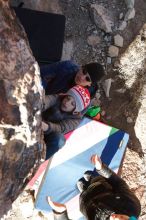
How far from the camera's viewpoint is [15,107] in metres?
1.77

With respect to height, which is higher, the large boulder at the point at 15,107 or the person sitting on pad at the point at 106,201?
the large boulder at the point at 15,107

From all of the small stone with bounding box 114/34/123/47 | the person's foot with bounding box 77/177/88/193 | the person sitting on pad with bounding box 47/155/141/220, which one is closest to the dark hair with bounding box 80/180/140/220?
the person sitting on pad with bounding box 47/155/141/220

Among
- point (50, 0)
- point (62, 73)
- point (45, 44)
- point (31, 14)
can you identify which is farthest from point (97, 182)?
point (50, 0)

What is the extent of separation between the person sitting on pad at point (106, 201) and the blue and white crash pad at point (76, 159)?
19.9 inches

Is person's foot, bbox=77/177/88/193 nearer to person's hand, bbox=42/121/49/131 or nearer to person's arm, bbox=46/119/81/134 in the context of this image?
person's arm, bbox=46/119/81/134

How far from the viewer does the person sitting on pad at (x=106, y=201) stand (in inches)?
114

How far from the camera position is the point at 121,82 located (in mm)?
4590

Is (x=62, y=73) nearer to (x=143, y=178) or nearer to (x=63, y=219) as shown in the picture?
(x=63, y=219)

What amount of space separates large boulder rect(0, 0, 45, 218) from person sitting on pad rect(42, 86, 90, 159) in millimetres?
652

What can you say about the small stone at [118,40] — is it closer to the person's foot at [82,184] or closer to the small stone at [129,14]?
the small stone at [129,14]

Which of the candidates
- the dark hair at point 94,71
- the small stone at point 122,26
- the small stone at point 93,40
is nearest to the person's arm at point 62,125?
the dark hair at point 94,71

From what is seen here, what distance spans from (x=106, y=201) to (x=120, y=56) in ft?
6.65

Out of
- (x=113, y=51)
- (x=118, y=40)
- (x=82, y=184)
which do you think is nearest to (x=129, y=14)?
(x=118, y=40)

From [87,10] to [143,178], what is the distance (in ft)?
6.64
